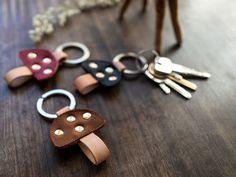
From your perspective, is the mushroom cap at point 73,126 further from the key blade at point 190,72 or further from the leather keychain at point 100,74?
the key blade at point 190,72

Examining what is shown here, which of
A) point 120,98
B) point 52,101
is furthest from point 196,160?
point 52,101

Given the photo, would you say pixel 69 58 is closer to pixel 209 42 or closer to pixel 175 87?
pixel 175 87

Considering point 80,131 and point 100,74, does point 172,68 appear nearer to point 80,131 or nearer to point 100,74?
point 100,74

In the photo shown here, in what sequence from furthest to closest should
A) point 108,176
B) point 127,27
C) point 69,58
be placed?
point 127,27 → point 69,58 → point 108,176

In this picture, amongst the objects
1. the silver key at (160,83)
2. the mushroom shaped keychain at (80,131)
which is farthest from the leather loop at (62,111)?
the silver key at (160,83)

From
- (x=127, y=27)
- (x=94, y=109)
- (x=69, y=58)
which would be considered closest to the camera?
(x=94, y=109)

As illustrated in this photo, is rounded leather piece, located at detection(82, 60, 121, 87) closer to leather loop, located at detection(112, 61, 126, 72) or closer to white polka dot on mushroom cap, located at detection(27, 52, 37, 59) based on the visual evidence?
leather loop, located at detection(112, 61, 126, 72)

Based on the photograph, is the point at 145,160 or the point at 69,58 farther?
the point at 69,58
